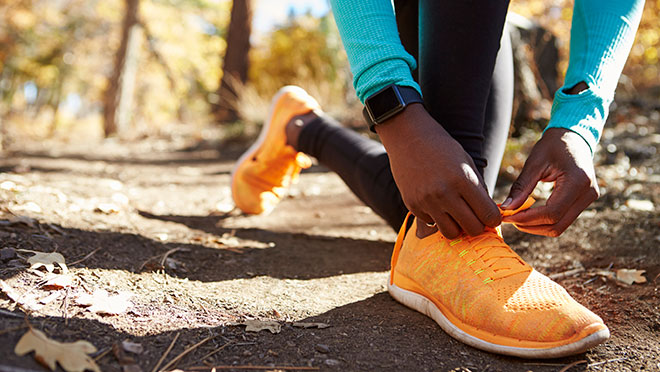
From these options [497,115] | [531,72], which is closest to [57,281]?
[497,115]

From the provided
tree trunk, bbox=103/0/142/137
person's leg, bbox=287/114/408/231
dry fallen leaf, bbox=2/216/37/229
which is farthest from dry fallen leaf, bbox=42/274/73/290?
tree trunk, bbox=103/0/142/137

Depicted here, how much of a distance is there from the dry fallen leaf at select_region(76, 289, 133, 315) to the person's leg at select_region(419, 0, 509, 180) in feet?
2.65

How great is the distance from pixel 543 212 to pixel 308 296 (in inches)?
23.7

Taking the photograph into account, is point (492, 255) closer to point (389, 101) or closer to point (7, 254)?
point (389, 101)

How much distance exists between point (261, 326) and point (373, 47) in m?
0.63

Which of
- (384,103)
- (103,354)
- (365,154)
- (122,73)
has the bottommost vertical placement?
(122,73)

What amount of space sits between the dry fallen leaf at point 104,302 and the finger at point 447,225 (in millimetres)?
664

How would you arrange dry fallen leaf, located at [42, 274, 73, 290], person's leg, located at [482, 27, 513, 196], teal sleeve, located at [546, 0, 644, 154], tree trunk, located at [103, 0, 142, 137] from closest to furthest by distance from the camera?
dry fallen leaf, located at [42, 274, 73, 290] → teal sleeve, located at [546, 0, 644, 154] → person's leg, located at [482, 27, 513, 196] → tree trunk, located at [103, 0, 142, 137]

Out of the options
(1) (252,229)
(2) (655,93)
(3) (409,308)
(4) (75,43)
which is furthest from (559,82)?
(4) (75,43)

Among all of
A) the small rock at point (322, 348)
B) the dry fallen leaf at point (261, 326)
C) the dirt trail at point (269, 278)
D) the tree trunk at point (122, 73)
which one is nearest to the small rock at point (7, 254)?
the dirt trail at point (269, 278)

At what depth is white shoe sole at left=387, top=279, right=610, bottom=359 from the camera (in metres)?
0.87

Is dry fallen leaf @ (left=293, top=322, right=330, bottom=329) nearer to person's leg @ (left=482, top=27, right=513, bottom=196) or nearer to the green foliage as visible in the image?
person's leg @ (left=482, top=27, right=513, bottom=196)

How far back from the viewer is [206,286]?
1216 mm

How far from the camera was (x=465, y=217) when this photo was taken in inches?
36.0
